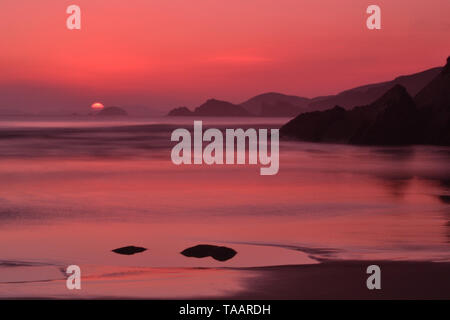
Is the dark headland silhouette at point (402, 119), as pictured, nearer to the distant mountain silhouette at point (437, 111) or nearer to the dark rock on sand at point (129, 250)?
the distant mountain silhouette at point (437, 111)

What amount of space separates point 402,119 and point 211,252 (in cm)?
5686

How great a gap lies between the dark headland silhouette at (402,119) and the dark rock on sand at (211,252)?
Answer: 53.9m

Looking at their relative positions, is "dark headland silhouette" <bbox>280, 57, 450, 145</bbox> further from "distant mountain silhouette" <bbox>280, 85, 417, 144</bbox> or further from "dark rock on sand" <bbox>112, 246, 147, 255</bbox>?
"dark rock on sand" <bbox>112, 246, 147, 255</bbox>

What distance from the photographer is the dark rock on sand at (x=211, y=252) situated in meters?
13.9

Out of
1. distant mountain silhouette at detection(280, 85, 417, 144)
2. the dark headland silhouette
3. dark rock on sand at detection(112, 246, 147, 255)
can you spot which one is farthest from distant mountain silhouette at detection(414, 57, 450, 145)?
dark rock on sand at detection(112, 246, 147, 255)

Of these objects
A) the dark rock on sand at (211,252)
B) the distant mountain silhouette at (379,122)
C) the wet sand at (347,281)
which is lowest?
the wet sand at (347,281)

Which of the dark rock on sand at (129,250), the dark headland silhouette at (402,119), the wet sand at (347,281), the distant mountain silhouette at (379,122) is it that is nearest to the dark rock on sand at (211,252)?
the dark rock on sand at (129,250)

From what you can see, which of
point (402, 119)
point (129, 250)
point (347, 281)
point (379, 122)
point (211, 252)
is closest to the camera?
point (347, 281)

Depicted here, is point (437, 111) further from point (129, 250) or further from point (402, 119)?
point (129, 250)

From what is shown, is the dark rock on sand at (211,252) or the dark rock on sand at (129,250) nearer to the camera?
the dark rock on sand at (211,252)

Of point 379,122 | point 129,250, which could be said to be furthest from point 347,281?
point 379,122

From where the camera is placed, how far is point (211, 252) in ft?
46.3

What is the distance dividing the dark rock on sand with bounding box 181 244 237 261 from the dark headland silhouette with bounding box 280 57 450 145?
53.9m

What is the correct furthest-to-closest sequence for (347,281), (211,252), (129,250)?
(129,250) → (211,252) → (347,281)
